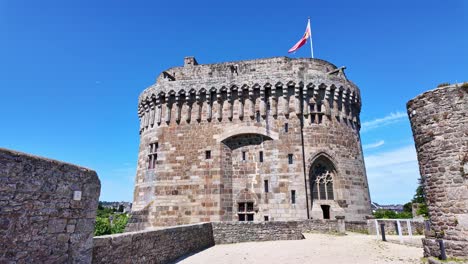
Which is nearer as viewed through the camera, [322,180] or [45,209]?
[45,209]

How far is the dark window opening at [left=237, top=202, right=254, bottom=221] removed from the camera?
54.7 ft

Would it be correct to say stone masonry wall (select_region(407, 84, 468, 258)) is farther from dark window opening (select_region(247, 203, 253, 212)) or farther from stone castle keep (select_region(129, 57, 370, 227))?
dark window opening (select_region(247, 203, 253, 212))

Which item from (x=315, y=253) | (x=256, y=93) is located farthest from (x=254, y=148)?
(x=315, y=253)

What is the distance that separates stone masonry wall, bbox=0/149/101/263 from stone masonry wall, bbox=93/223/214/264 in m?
0.67

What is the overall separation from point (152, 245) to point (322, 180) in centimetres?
1244

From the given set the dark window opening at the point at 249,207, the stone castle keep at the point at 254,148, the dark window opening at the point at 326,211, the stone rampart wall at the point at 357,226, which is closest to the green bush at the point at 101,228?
the stone castle keep at the point at 254,148

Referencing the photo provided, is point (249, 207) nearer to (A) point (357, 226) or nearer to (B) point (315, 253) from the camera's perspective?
(A) point (357, 226)

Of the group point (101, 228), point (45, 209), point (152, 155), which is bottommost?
point (101, 228)

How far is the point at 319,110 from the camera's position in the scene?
1797 centimetres

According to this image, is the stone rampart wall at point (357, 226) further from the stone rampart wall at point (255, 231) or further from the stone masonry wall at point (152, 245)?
the stone masonry wall at point (152, 245)

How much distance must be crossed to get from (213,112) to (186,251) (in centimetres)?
1057

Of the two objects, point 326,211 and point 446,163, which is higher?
point 446,163

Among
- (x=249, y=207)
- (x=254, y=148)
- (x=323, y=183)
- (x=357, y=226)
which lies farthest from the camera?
(x=254, y=148)

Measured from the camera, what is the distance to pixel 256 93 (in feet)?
59.8
